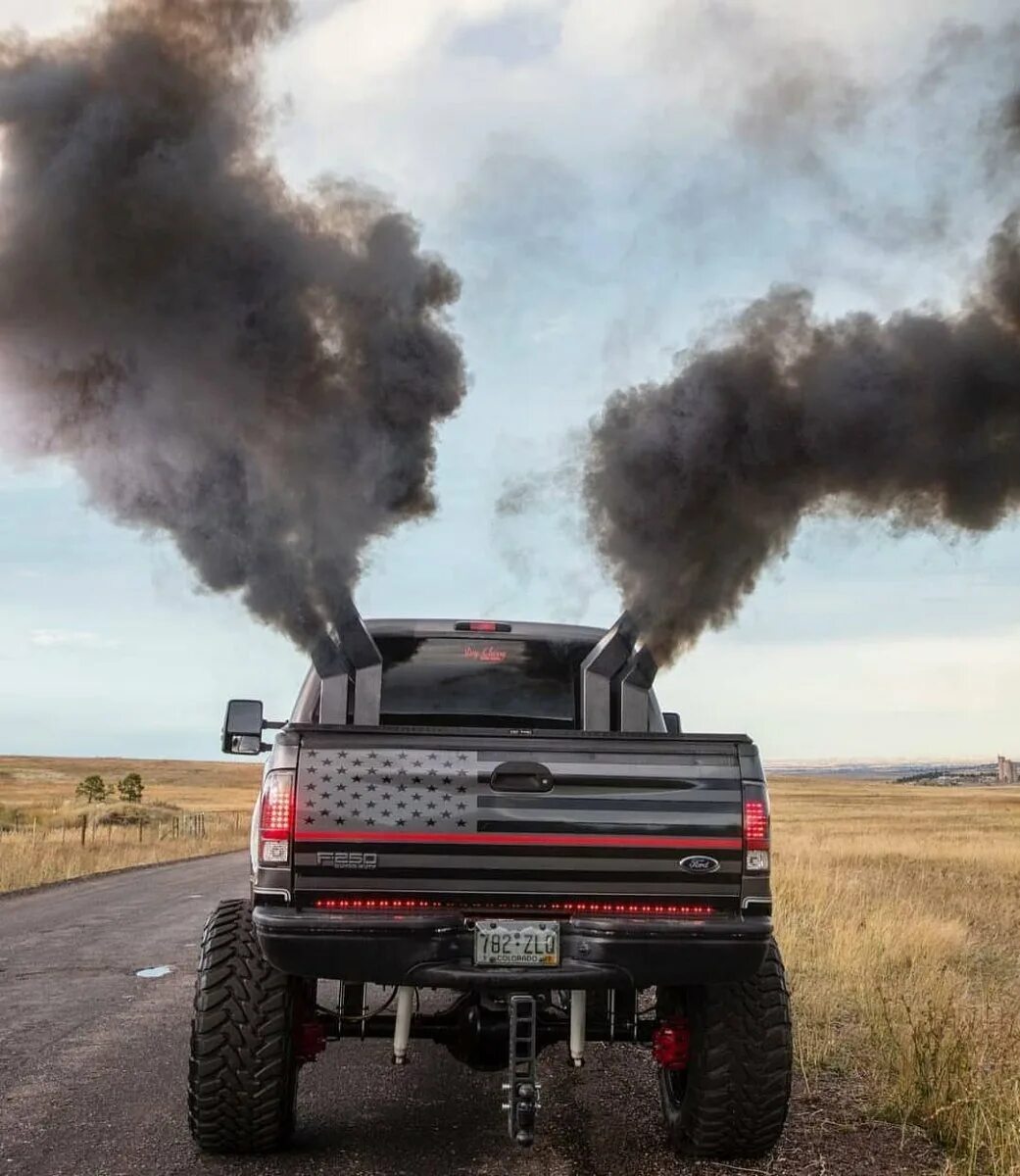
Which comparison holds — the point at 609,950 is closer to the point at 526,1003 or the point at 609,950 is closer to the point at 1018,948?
the point at 526,1003

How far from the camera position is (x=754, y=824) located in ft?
16.1

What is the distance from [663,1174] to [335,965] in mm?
1709

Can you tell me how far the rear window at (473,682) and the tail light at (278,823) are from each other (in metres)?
2.37

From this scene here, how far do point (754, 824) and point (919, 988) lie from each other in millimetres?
5100

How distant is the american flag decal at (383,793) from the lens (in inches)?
189

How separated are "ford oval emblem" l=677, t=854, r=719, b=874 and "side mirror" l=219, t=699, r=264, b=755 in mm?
2455

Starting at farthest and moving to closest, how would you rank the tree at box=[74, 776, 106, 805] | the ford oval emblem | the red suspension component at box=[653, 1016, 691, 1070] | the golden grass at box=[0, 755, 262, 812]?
the golden grass at box=[0, 755, 262, 812], the tree at box=[74, 776, 106, 805], the red suspension component at box=[653, 1016, 691, 1070], the ford oval emblem

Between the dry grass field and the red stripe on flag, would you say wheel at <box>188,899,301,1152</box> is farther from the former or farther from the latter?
the dry grass field

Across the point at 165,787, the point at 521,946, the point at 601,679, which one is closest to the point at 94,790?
the point at 601,679

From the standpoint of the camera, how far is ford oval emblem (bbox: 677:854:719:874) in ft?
16.0

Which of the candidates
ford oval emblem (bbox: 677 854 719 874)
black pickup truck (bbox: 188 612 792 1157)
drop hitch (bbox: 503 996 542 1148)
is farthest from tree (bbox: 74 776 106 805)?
ford oval emblem (bbox: 677 854 719 874)

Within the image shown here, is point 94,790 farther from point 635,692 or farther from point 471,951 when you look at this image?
point 471,951

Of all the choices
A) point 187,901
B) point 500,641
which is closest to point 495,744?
point 500,641

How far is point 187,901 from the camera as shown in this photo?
17703 mm
